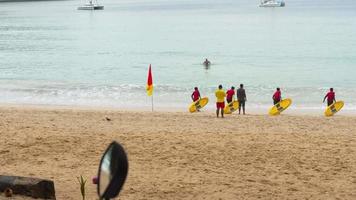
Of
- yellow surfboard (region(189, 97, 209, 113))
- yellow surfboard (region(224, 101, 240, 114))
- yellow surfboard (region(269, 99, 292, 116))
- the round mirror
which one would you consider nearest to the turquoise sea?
yellow surfboard (region(189, 97, 209, 113))

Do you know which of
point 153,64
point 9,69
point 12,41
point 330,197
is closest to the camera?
point 330,197

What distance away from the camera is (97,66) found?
47.6 m

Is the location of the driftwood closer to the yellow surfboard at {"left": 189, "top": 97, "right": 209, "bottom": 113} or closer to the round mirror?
the round mirror

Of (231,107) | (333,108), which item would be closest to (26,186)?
(231,107)

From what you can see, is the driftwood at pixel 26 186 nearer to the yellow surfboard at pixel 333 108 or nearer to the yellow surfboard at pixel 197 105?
the yellow surfboard at pixel 197 105

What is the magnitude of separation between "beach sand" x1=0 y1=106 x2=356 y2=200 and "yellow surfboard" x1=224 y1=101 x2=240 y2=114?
131 inches

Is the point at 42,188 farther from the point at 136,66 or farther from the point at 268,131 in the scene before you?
the point at 136,66

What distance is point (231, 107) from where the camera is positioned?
20.8m

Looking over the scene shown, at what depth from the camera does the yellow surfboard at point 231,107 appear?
67.7ft

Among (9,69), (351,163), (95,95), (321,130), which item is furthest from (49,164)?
(9,69)

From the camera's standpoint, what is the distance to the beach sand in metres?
9.61

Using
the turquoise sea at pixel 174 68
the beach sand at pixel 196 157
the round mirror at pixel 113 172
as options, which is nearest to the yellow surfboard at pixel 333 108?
the turquoise sea at pixel 174 68

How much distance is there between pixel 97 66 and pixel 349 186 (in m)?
39.2

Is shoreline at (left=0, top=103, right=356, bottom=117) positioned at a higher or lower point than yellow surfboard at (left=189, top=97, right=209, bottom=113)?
lower
